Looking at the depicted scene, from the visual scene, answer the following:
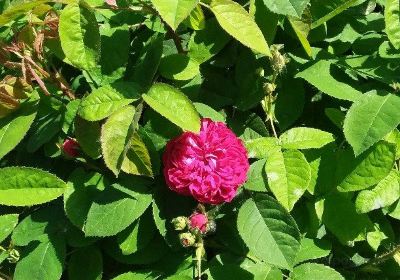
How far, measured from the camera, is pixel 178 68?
4.33 feet

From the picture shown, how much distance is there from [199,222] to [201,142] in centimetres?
17

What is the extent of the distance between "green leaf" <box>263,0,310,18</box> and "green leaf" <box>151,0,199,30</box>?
9.0 inches

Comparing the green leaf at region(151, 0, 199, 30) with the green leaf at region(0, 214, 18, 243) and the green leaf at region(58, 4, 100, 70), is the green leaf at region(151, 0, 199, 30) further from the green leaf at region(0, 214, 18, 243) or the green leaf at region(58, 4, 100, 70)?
the green leaf at region(0, 214, 18, 243)

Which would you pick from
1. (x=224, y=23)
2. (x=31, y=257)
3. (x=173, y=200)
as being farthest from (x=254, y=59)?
(x=31, y=257)

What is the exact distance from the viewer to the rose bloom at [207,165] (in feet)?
3.96

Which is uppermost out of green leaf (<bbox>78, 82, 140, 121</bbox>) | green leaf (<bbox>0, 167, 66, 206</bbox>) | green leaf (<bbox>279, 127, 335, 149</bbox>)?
green leaf (<bbox>78, 82, 140, 121</bbox>)

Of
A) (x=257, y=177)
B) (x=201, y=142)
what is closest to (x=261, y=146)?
(x=257, y=177)

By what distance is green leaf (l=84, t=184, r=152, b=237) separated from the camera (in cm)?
126

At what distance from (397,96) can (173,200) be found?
1.90ft

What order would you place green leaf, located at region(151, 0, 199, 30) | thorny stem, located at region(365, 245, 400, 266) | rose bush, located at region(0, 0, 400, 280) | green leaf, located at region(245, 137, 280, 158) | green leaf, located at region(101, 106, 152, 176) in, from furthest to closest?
thorny stem, located at region(365, 245, 400, 266)
green leaf, located at region(245, 137, 280, 158)
rose bush, located at region(0, 0, 400, 280)
green leaf, located at region(101, 106, 152, 176)
green leaf, located at region(151, 0, 199, 30)

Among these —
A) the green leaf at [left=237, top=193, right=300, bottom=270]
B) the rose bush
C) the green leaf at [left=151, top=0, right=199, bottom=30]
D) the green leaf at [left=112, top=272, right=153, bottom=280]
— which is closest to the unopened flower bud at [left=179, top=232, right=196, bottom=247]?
the rose bush

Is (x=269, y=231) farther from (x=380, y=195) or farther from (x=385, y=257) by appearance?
(x=385, y=257)

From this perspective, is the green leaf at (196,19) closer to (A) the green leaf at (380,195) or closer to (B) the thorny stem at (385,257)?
(A) the green leaf at (380,195)

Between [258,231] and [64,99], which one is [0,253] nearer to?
[64,99]
